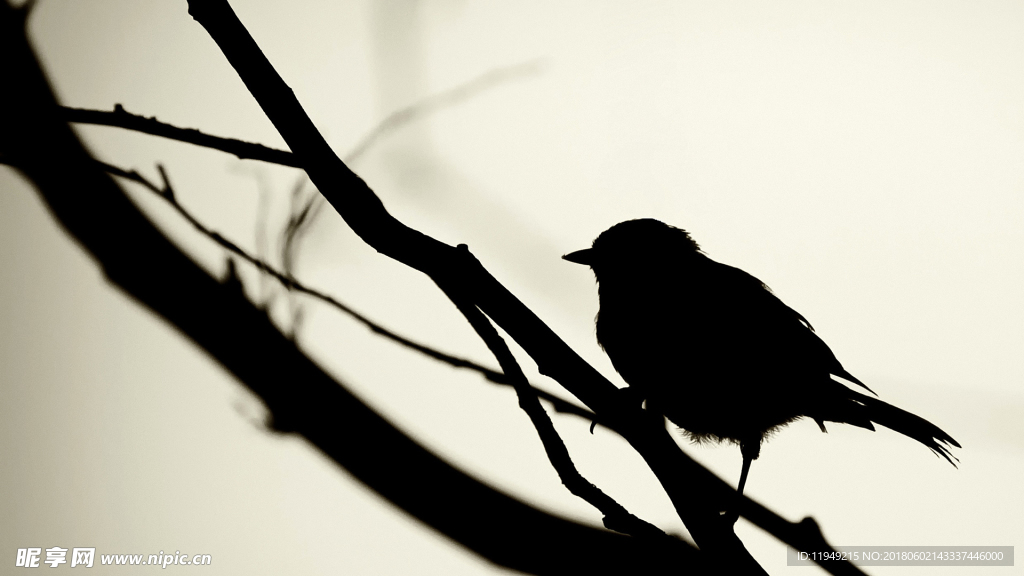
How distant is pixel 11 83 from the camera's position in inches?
111

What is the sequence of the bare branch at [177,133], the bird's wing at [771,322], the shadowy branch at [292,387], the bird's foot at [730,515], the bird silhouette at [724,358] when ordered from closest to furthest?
1. the bare branch at [177,133]
2. the bird's foot at [730,515]
3. the shadowy branch at [292,387]
4. the bird silhouette at [724,358]
5. the bird's wing at [771,322]

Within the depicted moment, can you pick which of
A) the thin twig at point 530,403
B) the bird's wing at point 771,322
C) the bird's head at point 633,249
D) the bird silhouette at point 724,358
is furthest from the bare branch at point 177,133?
the bird's wing at point 771,322

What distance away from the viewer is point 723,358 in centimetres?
314

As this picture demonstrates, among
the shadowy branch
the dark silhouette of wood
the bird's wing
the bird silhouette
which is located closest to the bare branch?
the dark silhouette of wood

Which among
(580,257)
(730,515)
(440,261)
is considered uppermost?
(580,257)

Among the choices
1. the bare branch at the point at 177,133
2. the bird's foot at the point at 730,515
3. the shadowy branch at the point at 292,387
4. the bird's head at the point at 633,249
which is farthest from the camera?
the bird's head at the point at 633,249

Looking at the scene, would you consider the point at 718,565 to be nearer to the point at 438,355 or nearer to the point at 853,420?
the point at 438,355

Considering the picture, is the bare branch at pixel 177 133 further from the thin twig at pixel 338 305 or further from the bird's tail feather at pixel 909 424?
the bird's tail feather at pixel 909 424

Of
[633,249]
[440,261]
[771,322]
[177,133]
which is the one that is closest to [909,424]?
[771,322]

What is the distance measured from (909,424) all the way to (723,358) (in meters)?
0.77

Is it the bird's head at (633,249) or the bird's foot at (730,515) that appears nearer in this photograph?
the bird's foot at (730,515)

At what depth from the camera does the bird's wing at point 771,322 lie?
10.6 ft

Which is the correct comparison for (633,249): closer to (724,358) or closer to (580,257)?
(580,257)

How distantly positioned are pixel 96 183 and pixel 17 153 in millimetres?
996
